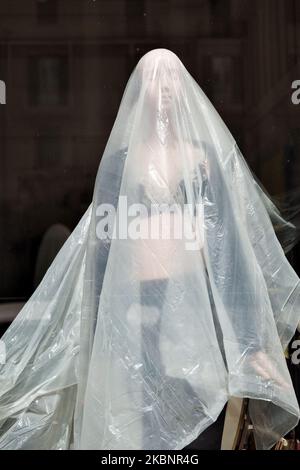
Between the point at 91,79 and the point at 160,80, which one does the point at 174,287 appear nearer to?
the point at 160,80

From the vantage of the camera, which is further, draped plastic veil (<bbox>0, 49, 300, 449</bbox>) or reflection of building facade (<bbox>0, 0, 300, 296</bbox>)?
reflection of building facade (<bbox>0, 0, 300, 296</bbox>)

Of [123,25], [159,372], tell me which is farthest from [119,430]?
[123,25]

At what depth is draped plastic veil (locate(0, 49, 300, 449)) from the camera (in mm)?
1214

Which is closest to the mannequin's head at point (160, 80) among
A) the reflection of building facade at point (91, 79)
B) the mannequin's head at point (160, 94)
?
the mannequin's head at point (160, 94)

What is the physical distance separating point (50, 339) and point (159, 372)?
0.45 meters

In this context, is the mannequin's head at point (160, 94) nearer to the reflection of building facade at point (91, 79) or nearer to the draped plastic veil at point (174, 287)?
the draped plastic veil at point (174, 287)

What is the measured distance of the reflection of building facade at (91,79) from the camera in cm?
209

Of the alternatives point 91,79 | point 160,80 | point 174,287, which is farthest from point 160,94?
point 91,79

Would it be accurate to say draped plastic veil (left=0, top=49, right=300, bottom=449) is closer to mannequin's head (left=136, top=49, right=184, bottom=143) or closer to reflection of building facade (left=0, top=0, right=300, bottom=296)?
mannequin's head (left=136, top=49, right=184, bottom=143)

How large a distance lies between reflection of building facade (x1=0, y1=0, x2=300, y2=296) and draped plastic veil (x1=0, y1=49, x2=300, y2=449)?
0.81 meters

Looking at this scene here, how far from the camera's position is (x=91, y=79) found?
2.12 meters

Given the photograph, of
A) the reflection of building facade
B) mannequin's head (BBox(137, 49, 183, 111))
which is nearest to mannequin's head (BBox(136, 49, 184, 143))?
mannequin's head (BBox(137, 49, 183, 111))

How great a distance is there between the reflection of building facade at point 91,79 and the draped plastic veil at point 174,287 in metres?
0.81

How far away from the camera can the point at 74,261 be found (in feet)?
5.04
